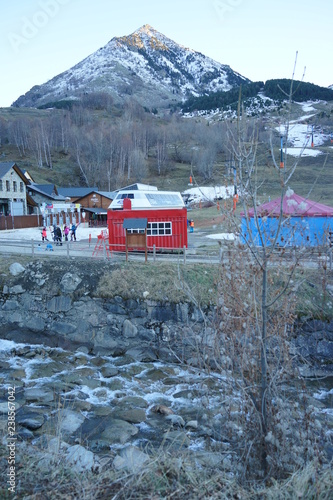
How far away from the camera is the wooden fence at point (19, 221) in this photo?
4168 cm

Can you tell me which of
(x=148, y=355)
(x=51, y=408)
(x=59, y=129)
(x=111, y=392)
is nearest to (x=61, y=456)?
(x=51, y=408)

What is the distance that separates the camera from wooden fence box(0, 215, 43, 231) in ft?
137

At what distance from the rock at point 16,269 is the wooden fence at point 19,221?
26.3 metres

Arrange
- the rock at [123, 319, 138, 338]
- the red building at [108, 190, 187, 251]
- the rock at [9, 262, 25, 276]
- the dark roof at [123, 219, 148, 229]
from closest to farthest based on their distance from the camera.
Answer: the rock at [123, 319, 138, 338]
the rock at [9, 262, 25, 276]
the dark roof at [123, 219, 148, 229]
the red building at [108, 190, 187, 251]

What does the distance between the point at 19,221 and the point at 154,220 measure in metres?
28.2

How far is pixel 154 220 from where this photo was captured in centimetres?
2045

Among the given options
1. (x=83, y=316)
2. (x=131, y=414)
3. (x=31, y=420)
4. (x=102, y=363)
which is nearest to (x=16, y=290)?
(x=83, y=316)

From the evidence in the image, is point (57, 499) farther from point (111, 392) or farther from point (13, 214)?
point (13, 214)

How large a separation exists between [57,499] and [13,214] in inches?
1798

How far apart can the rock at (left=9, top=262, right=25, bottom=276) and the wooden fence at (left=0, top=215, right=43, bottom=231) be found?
86.3 feet

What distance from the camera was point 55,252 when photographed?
2147 centimetres

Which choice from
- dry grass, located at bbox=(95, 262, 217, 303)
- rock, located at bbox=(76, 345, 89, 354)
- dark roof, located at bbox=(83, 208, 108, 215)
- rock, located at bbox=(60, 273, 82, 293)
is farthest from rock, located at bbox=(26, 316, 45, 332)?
dark roof, located at bbox=(83, 208, 108, 215)

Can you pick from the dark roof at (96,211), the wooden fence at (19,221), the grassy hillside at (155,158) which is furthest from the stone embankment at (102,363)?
the grassy hillside at (155,158)

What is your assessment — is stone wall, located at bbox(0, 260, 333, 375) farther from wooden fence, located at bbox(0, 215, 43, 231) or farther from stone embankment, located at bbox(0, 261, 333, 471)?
wooden fence, located at bbox(0, 215, 43, 231)
